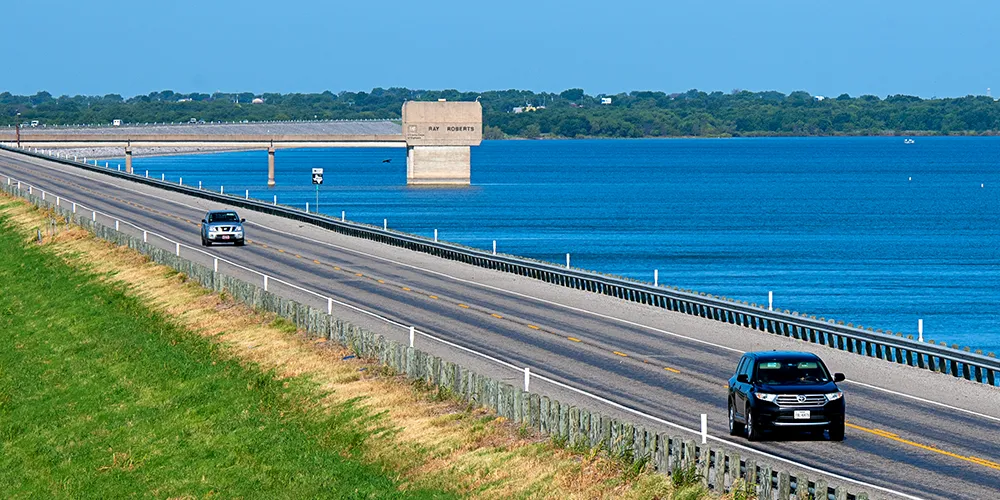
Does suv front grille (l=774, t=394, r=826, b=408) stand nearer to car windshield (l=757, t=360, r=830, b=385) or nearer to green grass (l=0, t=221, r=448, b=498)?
car windshield (l=757, t=360, r=830, b=385)

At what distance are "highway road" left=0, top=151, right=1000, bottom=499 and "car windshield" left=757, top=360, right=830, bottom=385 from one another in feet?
4.25

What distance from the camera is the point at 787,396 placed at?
29.3 metres

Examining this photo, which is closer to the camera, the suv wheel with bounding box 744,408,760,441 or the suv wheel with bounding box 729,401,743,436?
the suv wheel with bounding box 744,408,760,441

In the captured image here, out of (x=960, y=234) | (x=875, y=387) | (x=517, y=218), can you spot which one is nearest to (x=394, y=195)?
(x=517, y=218)

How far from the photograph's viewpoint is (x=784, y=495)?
23.6 m

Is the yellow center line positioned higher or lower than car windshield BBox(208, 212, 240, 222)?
higher

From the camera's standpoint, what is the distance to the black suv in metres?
29.4

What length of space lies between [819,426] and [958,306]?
57.4m

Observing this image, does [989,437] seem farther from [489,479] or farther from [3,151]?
[3,151]

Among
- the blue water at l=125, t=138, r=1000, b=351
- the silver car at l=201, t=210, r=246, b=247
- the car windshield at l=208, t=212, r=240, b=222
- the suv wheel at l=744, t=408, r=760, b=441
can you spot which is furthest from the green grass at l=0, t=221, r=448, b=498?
the blue water at l=125, t=138, r=1000, b=351

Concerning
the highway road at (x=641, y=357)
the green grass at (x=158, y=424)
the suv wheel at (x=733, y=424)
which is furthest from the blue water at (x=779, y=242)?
the suv wheel at (x=733, y=424)

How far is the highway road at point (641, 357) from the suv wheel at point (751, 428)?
0.69 feet

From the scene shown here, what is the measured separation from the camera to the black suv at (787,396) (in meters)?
29.4

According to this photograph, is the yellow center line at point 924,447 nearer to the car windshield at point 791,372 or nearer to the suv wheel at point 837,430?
the suv wheel at point 837,430
